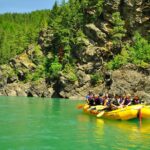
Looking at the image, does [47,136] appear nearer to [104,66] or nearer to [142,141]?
[142,141]

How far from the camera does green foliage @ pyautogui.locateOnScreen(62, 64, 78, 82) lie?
3068 inches

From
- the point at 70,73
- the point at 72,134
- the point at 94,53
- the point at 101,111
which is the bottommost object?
the point at 72,134

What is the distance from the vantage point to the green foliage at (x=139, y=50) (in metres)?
71.9

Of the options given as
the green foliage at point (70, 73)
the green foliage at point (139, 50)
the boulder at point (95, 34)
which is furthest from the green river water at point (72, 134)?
the boulder at point (95, 34)

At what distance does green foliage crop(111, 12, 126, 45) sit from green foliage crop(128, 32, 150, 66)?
3193 mm

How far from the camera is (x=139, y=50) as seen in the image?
73625 mm

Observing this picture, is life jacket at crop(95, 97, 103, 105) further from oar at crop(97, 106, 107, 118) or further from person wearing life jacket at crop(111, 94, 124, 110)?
person wearing life jacket at crop(111, 94, 124, 110)

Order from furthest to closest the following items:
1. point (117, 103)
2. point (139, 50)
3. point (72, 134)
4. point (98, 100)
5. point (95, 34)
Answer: point (95, 34) < point (139, 50) < point (98, 100) < point (117, 103) < point (72, 134)

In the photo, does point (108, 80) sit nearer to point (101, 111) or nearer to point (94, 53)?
point (94, 53)

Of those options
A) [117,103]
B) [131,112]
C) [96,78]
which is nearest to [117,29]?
[96,78]

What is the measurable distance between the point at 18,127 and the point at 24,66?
67865 millimetres

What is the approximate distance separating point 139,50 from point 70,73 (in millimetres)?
15076

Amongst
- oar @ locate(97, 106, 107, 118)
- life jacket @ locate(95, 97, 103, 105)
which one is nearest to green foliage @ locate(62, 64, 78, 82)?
life jacket @ locate(95, 97, 103, 105)

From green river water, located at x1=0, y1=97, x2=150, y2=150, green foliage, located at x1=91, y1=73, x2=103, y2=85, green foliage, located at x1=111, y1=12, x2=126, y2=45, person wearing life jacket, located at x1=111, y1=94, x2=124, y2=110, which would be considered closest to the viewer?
green river water, located at x1=0, y1=97, x2=150, y2=150
